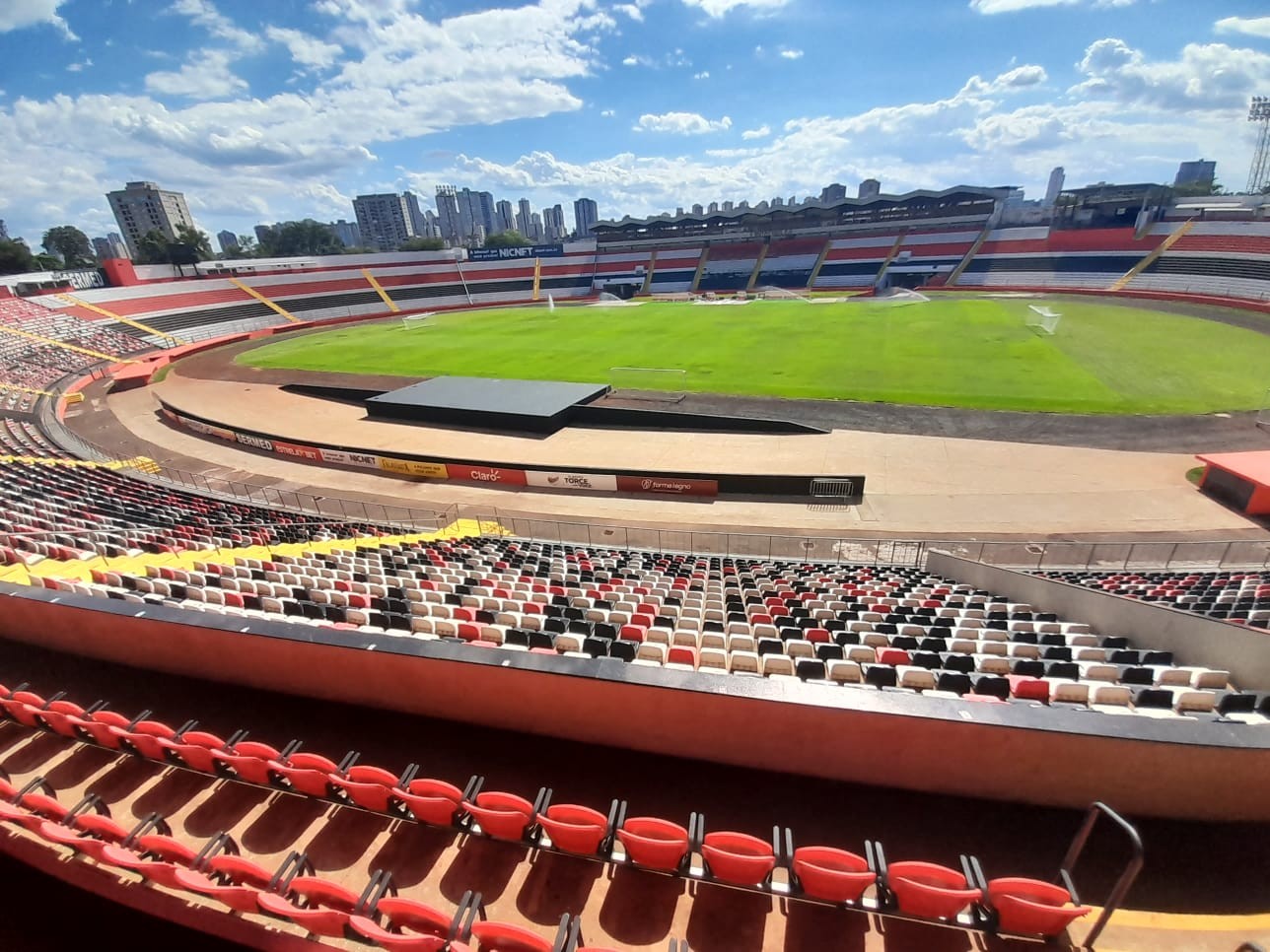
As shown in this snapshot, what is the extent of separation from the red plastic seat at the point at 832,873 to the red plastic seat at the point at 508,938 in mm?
1697

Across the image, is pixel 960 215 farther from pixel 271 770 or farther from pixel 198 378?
pixel 271 770

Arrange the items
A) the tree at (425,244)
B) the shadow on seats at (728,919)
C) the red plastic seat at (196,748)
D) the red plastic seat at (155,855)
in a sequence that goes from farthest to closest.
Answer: the tree at (425,244) < the red plastic seat at (196,748) < the shadow on seats at (728,919) < the red plastic seat at (155,855)

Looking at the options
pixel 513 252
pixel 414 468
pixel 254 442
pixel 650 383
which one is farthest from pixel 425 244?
pixel 414 468

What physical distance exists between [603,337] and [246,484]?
33.9 m

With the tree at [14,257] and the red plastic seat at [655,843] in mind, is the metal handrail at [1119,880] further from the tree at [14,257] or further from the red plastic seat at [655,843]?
the tree at [14,257]

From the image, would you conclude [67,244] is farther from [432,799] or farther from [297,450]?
[432,799]

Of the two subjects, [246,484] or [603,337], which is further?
[603,337]

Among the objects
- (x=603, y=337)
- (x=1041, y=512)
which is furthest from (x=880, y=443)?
(x=603, y=337)

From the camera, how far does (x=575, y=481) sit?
72.3 feet

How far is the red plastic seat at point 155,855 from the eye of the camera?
12.1 feet

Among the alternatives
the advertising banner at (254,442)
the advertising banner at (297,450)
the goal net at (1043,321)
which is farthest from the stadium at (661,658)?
the goal net at (1043,321)

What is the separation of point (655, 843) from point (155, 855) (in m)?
3.95

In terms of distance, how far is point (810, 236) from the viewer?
3605 inches

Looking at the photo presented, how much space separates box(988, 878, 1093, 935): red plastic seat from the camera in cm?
342
